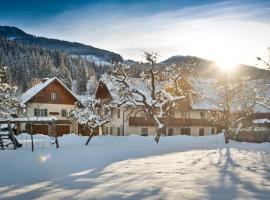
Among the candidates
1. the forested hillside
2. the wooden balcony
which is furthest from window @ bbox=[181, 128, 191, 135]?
the forested hillside

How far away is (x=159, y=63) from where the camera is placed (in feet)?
127

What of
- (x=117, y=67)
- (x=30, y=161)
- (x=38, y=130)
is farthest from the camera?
(x=38, y=130)

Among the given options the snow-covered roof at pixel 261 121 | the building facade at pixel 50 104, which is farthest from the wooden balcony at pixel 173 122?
the building facade at pixel 50 104

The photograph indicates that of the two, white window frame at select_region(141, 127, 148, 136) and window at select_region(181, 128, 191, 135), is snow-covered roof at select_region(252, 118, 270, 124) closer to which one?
window at select_region(181, 128, 191, 135)

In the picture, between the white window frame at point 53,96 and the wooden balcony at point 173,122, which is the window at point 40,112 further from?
the wooden balcony at point 173,122

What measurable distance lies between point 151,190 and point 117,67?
28.1m

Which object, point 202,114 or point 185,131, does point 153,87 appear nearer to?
point 185,131

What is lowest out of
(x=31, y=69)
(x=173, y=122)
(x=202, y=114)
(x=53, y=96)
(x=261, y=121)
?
(x=173, y=122)

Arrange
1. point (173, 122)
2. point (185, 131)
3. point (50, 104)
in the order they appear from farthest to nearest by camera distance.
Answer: point (185, 131) → point (173, 122) → point (50, 104)

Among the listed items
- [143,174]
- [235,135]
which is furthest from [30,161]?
[235,135]

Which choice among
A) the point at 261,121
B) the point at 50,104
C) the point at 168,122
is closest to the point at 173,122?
the point at 168,122

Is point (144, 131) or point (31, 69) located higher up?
point (31, 69)

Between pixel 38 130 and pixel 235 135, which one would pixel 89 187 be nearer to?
pixel 235 135

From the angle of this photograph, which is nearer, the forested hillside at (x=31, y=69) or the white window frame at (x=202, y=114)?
the white window frame at (x=202, y=114)
